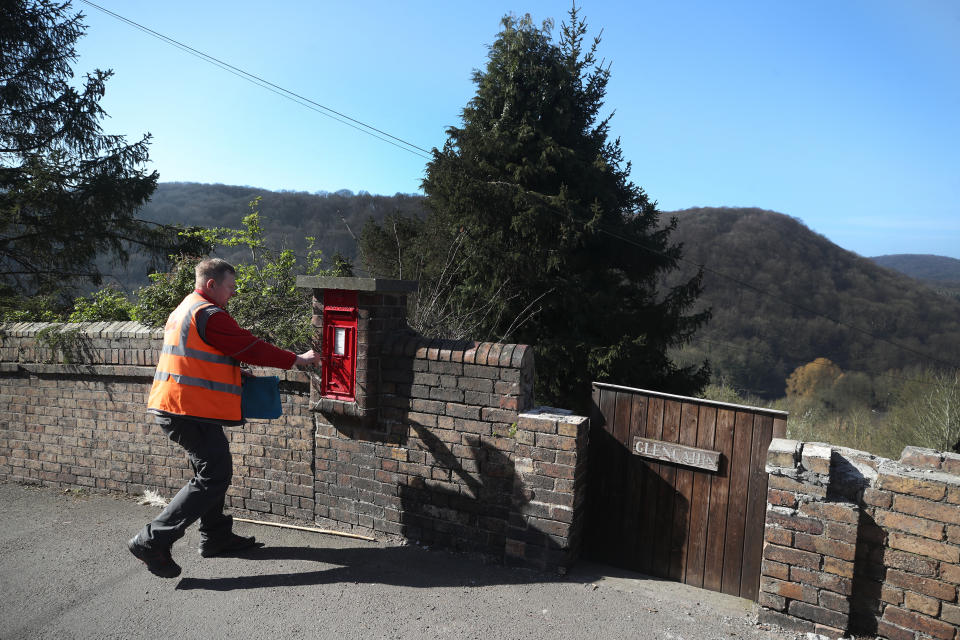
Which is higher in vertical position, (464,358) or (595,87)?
(595,87)

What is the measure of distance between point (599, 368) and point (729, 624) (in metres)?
9.47

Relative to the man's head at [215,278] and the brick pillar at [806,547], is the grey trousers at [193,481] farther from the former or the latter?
the brick pillar at [806,547]

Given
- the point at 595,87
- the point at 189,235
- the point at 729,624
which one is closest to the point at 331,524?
the point at 729,624

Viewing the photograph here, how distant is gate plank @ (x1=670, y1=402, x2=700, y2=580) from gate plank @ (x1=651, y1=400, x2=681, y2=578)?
27 mm

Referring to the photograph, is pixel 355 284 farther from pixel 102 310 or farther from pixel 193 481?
pixel 102 310

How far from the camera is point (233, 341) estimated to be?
368 cm

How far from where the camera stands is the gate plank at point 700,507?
3.84 meters

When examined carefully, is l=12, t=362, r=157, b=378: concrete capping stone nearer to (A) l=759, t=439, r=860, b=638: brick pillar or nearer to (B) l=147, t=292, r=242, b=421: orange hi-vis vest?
(B) l=147, t=292, r=242, b=421: orange hi-vis vest

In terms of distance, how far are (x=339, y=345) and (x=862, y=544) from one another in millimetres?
3571

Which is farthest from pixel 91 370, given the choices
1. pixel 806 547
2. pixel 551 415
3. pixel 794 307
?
pixel 794 307

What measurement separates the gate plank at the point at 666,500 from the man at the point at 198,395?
2.58m

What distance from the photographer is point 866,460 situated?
3465mm

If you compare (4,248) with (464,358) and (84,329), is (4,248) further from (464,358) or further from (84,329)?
(464,358)

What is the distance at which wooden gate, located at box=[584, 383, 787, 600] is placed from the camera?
3.74 metres
